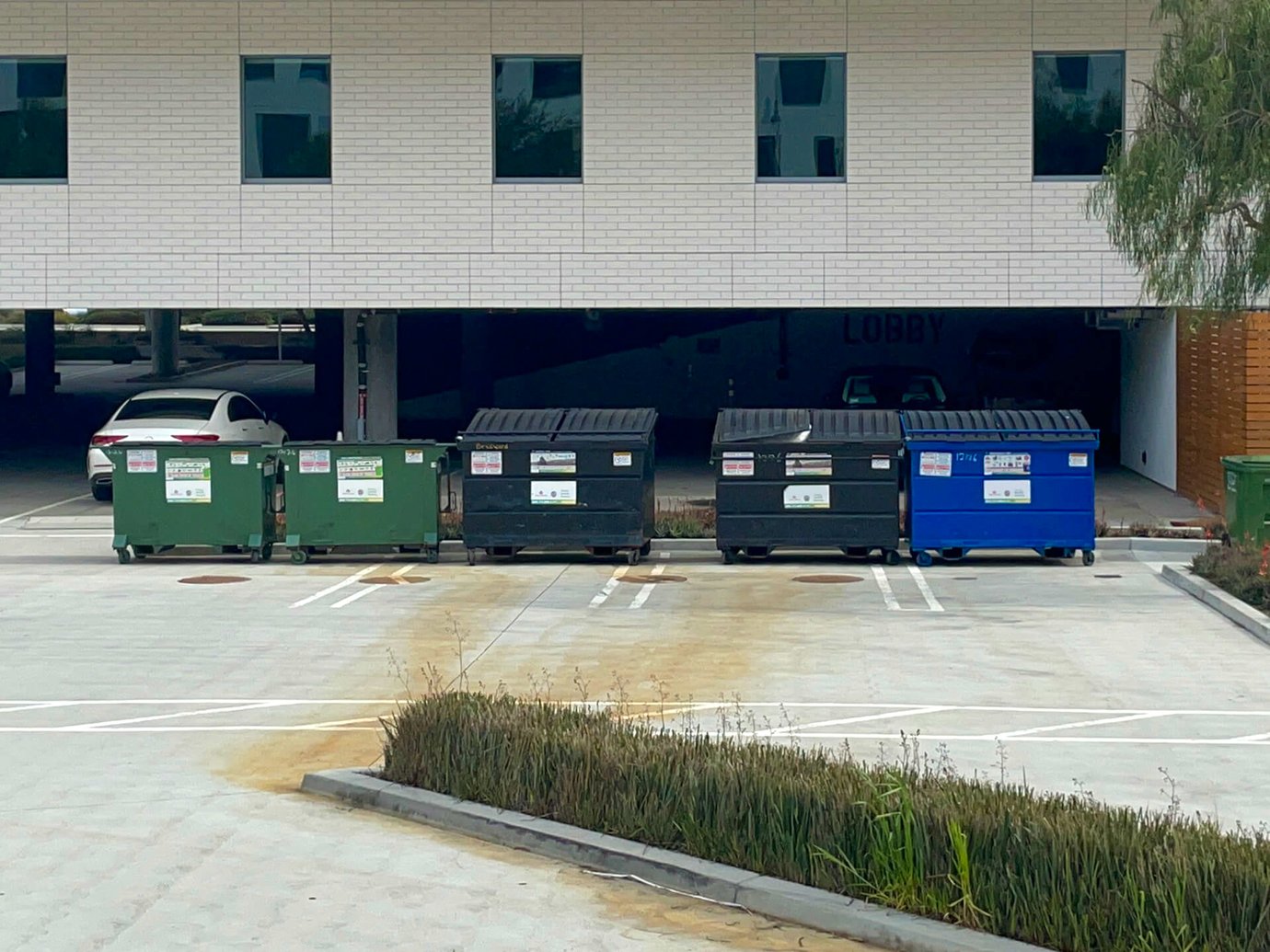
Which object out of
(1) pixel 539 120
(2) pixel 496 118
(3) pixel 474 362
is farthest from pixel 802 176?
(3) pixel 474 362

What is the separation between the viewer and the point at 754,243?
2653cm

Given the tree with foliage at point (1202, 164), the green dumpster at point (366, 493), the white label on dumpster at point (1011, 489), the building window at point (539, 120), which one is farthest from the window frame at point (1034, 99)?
the green dumpster at point (366, 493)

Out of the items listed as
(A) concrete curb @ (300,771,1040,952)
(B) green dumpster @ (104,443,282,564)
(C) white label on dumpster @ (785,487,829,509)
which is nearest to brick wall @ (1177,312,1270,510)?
(C) white label on dumpster @ (785,487,829,509)

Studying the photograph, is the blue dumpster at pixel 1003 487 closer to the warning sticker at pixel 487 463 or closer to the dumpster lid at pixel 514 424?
the dumpster lid at pixel 514 424

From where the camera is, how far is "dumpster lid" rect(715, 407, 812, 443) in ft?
68.3

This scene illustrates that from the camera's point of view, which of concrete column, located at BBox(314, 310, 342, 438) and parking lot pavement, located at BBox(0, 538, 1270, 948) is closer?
parking lot pavement, located at BBox(0, 538, 1270, 948)

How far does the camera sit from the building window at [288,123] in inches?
1059

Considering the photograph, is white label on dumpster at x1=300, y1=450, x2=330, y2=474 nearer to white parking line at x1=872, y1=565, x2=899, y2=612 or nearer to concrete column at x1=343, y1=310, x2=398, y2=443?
white parking line at x1=872, y1=565, x2=899, y2=612

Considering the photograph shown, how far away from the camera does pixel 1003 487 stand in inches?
814

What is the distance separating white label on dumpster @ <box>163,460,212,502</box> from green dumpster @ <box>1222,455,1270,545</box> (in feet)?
36.3

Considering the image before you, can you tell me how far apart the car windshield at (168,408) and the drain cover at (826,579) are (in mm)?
9991

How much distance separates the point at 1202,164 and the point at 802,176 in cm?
894

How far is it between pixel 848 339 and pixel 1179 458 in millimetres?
16224

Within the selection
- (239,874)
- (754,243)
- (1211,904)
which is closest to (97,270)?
(754,243)
